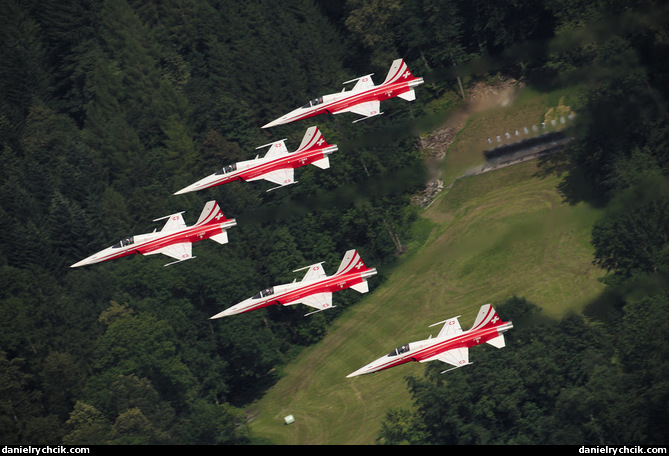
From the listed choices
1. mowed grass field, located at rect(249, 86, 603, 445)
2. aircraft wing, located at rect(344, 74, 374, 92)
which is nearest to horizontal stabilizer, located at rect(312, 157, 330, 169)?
aircraft wing, located at rect(344, 74, 374, 92)

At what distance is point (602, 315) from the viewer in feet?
409

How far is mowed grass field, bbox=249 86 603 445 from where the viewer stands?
127m

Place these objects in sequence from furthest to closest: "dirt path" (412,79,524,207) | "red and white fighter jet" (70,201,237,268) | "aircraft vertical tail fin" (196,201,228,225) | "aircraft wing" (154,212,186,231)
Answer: "dirt path" (412,79,524,207), "aircraft wing" (154,212,186,231), "red and white fighter jet" (70,201,237,268), "aircraft vertical tail fin" (196,201,228,225)

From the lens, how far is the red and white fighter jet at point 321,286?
108812mm

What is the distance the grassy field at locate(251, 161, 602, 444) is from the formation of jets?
1927 cm

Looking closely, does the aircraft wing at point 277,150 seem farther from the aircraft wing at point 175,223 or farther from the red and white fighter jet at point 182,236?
the aircraft wing at point 175,223

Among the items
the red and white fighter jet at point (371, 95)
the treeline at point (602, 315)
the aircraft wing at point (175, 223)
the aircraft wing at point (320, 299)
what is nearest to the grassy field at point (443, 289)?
the treeline at point (602, 315)

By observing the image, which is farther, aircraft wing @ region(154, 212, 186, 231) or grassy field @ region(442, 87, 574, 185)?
grassy field @ region(442, 87, 574, 185)

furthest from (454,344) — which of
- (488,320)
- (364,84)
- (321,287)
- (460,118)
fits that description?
(460,118)

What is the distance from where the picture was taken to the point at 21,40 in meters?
178

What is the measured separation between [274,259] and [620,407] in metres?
39.4

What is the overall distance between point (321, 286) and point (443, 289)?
89.7 ft

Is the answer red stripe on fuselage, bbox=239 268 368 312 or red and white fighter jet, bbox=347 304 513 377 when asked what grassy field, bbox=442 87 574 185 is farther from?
red and white fighter jet, bbox=347 304 513 377

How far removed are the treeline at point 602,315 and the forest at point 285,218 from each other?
20 centimetres
